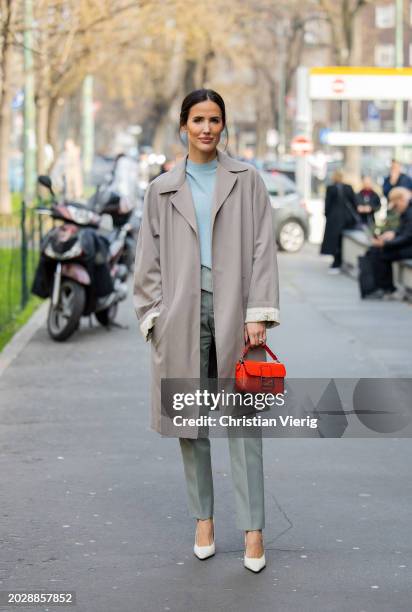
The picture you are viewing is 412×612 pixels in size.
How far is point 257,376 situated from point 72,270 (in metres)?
8.04

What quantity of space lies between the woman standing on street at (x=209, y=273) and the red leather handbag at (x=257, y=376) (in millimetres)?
91

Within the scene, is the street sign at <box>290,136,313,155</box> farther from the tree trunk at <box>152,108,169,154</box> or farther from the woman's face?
the woman's face

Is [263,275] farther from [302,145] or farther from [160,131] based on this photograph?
[160,131]

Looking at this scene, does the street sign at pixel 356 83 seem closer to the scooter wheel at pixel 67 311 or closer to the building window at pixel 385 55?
the scooter wheel at pixel 67 311

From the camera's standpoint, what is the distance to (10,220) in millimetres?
14008

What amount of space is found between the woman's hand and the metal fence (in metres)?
8.09

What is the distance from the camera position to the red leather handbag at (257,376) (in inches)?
214

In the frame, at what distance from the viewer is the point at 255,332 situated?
18.1ft

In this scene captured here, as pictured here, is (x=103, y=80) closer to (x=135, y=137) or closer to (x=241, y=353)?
(x=241, y=353)

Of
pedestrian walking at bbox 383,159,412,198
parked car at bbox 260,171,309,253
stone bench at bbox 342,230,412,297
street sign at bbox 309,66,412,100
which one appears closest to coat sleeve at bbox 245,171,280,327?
stone bench at bbox 342,230,412,297

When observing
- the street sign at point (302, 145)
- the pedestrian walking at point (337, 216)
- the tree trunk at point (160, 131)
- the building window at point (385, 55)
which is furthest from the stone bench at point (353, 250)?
the building window at point (385, 55)

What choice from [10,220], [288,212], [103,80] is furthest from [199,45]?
[10,220]

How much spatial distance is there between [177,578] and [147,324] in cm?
93

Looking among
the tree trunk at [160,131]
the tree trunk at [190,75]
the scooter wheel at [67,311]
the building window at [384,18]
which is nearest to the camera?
the scooter wheel at [67,311]
